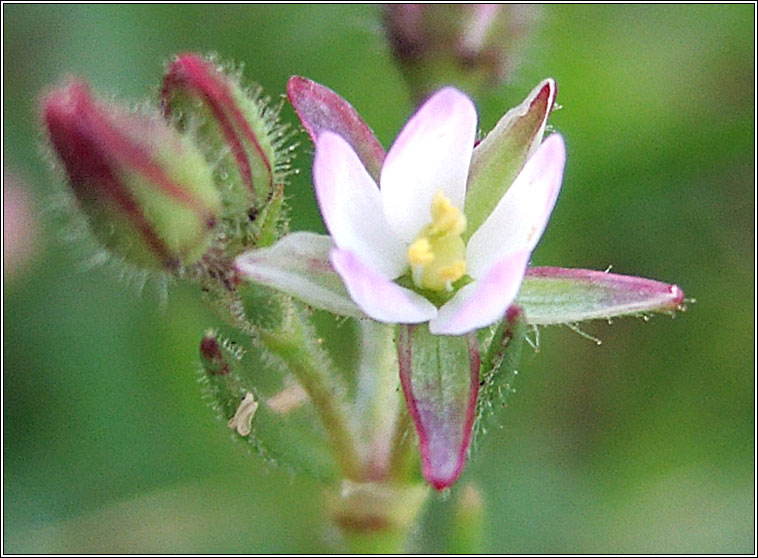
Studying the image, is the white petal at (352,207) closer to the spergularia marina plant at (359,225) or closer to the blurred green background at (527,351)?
the spergularia marina plant at (359,225)

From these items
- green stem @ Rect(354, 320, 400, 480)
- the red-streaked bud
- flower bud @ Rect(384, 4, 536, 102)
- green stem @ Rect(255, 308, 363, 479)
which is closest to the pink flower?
the red-streaked bud

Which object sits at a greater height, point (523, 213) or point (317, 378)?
point (523, 213)

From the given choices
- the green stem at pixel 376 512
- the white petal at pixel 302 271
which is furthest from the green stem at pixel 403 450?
the white petal at pixel 302 271

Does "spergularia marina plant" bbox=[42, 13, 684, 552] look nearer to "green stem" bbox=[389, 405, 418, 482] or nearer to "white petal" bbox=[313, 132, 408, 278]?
"white petal" bbox=[313, 132, 408, 278]

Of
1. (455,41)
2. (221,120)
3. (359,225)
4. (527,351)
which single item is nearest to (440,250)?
(359,225)

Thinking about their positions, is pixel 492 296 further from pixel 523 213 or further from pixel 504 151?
pixel 504 151

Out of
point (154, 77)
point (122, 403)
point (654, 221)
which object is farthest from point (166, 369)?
point (654, 221)

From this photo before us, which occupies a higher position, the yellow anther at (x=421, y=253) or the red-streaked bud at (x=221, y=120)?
the red-streaked bud at (x=221, y=120)
